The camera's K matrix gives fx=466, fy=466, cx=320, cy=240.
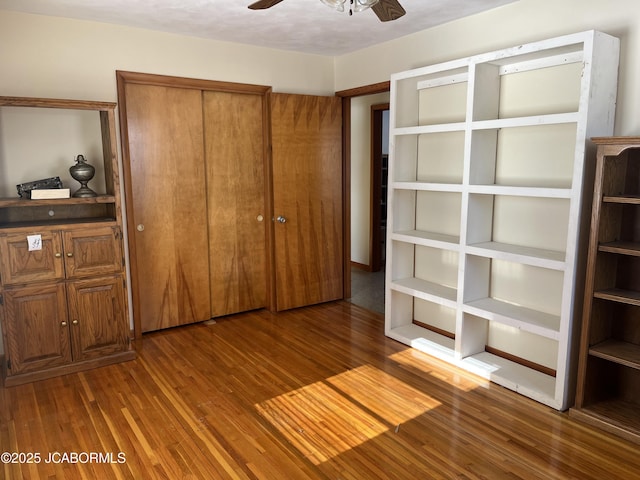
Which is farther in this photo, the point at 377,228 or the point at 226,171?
the point at 377,228

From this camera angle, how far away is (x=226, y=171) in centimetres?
426

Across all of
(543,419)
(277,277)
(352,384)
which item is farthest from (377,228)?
(543,419)

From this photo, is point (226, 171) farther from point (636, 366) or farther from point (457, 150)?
point (636, 366)

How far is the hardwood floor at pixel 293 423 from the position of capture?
7.30 feet

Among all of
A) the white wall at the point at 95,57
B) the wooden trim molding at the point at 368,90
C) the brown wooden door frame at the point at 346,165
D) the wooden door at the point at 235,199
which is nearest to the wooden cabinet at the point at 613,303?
the wooden trim molding at the point at 368,90

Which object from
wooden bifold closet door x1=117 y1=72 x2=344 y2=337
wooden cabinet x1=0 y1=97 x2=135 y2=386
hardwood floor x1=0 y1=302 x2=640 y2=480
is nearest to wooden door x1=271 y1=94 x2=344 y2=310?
wooden bifold closet door x1=117 y1=72 x2=344 y2=337

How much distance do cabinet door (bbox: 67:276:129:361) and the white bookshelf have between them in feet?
6.87

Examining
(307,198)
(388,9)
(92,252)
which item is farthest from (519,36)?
(92,252)

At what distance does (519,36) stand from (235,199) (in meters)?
2.64

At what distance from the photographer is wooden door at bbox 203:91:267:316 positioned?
13.7 feet

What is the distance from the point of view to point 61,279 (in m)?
3.15

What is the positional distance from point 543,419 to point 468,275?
101 centimetres

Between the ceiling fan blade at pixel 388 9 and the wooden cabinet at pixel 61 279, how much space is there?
1957 millimetres

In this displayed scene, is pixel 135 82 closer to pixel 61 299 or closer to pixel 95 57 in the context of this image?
pixel 95 57
